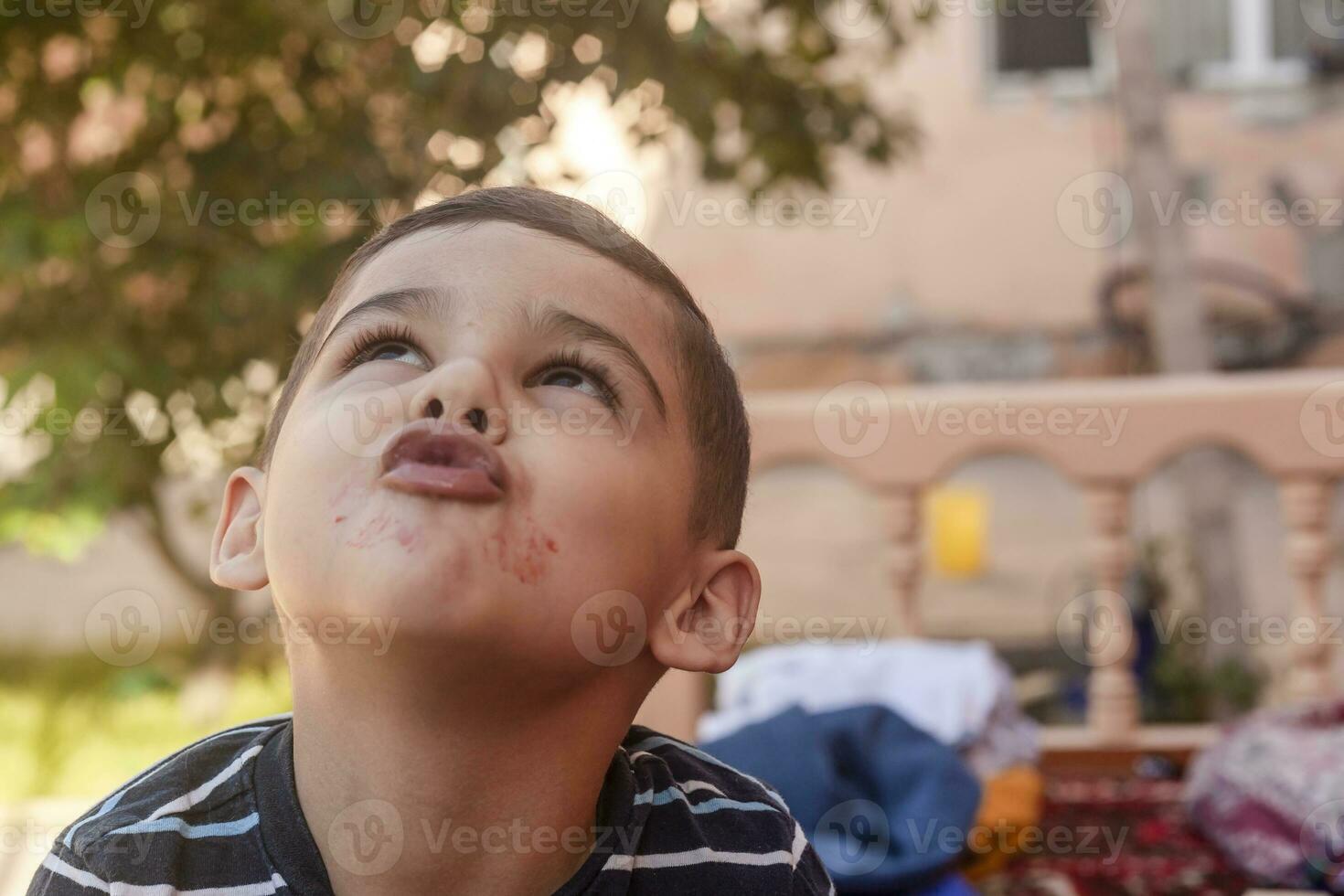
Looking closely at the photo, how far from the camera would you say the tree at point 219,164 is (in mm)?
2227

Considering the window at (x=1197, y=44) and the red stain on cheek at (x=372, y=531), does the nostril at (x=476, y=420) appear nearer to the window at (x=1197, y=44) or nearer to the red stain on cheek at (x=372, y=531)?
the red stain on cheek at (x=372, y=531)

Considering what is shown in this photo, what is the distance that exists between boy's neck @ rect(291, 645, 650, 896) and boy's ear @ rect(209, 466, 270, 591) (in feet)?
0.33

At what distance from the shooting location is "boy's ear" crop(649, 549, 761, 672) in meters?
1.01

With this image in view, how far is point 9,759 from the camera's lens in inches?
130

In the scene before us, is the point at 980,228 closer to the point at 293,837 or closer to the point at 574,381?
the point at 574,381

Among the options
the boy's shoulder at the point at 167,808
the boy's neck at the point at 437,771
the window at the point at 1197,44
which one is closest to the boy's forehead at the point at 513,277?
the boy's neck at the point at 437,771

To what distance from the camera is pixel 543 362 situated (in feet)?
3.01

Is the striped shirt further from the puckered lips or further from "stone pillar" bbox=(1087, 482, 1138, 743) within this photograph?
"stone pillar" bbox=(1087, 482, 1138, 743)

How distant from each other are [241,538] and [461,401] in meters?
0.32

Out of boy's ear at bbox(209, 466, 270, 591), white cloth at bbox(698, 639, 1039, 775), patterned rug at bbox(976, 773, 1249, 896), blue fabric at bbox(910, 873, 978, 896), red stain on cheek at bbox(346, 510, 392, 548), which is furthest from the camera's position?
white cloth at bbox(698, 639, 1039, 775)

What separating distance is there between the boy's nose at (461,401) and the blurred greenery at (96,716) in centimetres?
246

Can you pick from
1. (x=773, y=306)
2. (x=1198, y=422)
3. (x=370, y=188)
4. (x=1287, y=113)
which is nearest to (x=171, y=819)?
(x=370, y=188)

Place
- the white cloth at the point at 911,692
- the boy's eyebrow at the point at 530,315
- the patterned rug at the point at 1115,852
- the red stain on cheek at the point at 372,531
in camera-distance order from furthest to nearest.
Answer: the white cloth at the point at 911,692
the patterned rug at the point at 1115,852
the boy's eyebrow at the point at 530,315
the red stain on cheek at the point at 372,531

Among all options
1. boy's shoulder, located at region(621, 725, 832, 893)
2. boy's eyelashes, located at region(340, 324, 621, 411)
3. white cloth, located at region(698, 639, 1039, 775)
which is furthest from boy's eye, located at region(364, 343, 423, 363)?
white cloth, located at region(698, 639, 1039, 775)
